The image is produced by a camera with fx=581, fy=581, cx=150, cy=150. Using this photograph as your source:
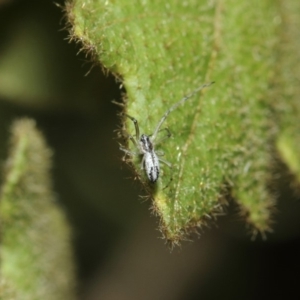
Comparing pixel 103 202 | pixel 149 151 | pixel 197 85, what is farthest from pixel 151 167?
pixel 103 202

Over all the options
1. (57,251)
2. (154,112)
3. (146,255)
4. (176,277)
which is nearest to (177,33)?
(154,112)

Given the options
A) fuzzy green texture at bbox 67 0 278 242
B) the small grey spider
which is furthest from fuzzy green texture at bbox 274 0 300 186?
the small grey spider

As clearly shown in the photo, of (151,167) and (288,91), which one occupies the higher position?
(288,91)

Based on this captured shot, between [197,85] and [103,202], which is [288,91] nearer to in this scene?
[197,85]

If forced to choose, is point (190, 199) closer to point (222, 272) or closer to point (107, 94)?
point (107, 94)

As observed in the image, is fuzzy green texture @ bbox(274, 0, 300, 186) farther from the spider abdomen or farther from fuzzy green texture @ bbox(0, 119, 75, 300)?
fuzzy green texture @ bbox(0, 119, 75, 300)

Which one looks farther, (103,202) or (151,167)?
(103,202)

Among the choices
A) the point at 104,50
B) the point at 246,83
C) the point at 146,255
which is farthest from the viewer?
the point at 146,255
